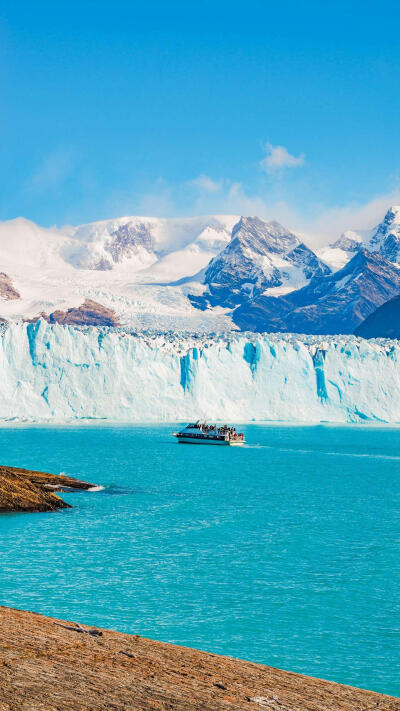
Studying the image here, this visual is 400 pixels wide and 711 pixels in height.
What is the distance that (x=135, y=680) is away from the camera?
9.41 metres

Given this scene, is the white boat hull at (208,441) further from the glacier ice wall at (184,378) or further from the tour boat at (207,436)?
the glacier ice wall at (184,378)

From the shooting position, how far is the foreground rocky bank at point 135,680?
869 centimetres

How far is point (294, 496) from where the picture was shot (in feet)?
109

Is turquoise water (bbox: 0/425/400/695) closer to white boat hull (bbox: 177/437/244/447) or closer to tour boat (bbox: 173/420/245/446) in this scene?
white boat hull (bbox: 177/437/244/447)

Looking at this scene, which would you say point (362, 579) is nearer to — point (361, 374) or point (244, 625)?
point (244, 625)

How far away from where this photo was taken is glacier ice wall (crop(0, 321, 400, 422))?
2840 inches

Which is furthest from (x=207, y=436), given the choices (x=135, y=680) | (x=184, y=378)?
(x=135, y=680)

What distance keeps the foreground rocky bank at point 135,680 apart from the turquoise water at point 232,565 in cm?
217

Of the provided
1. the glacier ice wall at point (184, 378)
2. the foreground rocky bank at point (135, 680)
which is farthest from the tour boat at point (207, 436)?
the foreground rocky bank at point (135, 680)

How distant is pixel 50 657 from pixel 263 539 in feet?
44.4

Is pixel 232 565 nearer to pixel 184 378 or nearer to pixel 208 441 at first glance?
pixel 208 441

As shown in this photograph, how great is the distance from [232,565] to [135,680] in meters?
10.1

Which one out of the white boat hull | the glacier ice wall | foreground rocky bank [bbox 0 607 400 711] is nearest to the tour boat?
the white boat hull

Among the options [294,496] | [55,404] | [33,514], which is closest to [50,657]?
[33,514]
